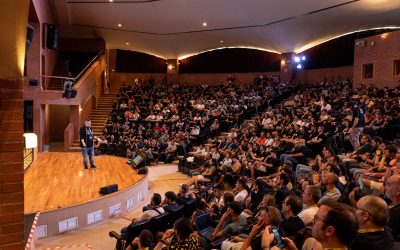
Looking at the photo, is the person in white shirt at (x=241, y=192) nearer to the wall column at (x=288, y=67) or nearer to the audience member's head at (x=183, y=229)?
the audience member's head at (x=183, y=229)

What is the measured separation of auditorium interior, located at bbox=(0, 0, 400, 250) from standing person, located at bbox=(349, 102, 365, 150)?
3 cm

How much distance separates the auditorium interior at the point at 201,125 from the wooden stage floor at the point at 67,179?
0.17 ft

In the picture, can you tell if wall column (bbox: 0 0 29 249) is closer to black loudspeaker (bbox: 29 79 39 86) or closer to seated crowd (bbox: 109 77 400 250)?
seated crowd (bbox: 109 77 400 250)

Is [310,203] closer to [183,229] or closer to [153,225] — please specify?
[183,229]

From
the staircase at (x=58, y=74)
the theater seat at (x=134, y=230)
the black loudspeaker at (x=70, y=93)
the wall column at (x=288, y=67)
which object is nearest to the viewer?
the theater seat at (x=134, y=230)

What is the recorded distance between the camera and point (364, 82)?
48.4 ft

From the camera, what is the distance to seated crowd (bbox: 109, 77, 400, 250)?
8.52ft

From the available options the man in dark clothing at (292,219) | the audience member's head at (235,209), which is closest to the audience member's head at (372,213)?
the man in dark clothing at (292,219)

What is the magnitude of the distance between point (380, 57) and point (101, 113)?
1310cm

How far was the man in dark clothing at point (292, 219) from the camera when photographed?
3172 mm

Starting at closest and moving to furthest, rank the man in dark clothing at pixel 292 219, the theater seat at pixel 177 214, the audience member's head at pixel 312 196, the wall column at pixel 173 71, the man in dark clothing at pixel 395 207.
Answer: the man in dark clothing at pixel 395 207, the man in dark clothing at pixel 292 219, the audience member's head at pixel 312 196, the theater seat at pixel 177 214, the wall column at pixel 173 71

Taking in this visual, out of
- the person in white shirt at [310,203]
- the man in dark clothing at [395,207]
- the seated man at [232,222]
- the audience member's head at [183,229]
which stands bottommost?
the seated man at [232,222]

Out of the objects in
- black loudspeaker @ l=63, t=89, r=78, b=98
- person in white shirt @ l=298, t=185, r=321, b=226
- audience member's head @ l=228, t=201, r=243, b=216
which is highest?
black loudspeaker @ l=63, t=89, r=78, b=98

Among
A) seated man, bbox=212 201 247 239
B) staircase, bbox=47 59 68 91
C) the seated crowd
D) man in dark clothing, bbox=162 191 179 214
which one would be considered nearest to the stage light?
the seated crowd
